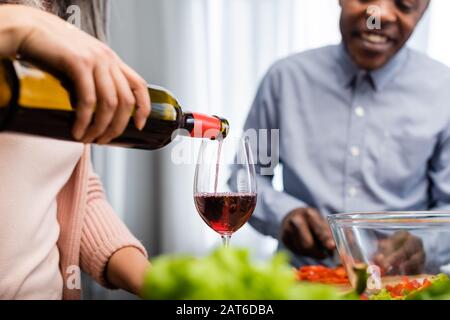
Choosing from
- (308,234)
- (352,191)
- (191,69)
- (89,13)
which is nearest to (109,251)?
(89,13)

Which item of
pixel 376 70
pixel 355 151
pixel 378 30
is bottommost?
pixel 355 151

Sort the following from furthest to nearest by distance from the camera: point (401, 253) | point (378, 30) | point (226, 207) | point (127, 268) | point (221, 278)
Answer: point (378, 30) → point (127, 268) → point (226, 207) → point (401, 253) → point (221, 278)

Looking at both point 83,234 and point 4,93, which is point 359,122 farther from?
point 4,93

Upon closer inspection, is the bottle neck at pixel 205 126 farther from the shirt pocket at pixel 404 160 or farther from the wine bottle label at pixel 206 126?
the shirt pocket at pixel 404 160

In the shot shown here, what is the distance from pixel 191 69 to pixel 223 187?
210cm

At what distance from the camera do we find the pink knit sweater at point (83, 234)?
909mm

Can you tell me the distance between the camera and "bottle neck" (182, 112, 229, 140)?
2.36 ft

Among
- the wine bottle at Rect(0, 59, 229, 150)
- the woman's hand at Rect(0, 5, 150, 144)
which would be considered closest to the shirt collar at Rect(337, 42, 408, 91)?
the wine bottle at Rect(0, 59, 229, 150)

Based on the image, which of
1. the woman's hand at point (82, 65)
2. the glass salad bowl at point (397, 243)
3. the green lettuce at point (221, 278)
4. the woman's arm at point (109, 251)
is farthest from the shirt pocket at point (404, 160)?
the green lettuce at point (221, 278)

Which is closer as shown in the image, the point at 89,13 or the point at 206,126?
the point at 206,126

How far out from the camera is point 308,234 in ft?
5.22

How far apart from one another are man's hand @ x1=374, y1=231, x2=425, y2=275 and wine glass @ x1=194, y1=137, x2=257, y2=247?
0.62 ft

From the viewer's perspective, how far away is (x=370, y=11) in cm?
183
